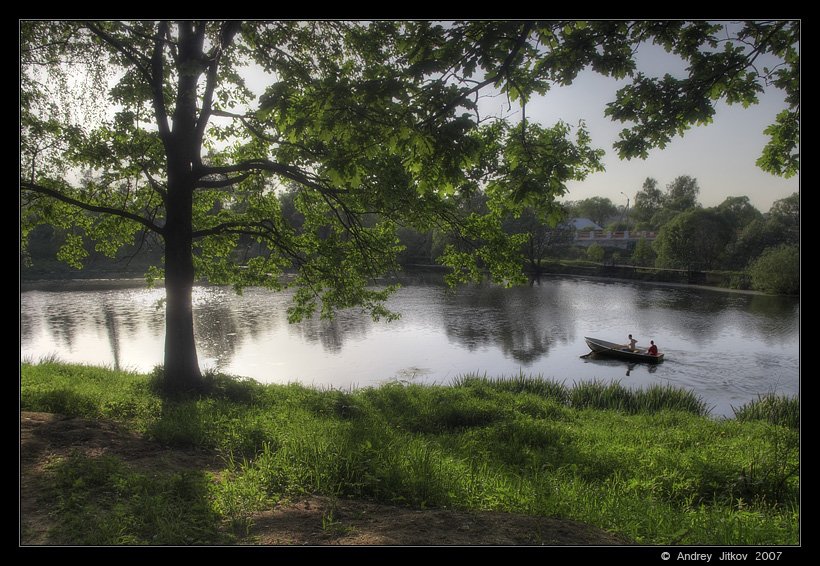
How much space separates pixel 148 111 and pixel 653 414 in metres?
14.2

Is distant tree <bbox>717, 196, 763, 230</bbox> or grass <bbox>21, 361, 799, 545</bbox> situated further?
distant tree <bbox>717, 196, 763, 230</bbox>

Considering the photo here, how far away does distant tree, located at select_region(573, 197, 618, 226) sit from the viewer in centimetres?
11965

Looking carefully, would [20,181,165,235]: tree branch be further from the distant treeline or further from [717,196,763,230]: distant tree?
[717,196,763,230]: distant tree

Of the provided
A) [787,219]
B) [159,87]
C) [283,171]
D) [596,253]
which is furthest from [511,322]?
[787,219]

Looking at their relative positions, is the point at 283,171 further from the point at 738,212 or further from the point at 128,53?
the point at 738,212

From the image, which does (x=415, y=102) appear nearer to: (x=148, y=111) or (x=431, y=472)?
(x=431, y=472)

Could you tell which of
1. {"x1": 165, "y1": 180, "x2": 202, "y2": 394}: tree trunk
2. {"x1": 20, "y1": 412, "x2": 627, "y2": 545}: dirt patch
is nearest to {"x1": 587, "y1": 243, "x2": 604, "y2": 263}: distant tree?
{"x1": 165, "y1": 180, "x2": 202, "y2": 394}: tree trunk

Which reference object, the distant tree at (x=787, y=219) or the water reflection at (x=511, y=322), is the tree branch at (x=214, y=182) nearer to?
the water reflection at (x=511, y=322)

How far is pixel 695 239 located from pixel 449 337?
40.5 meters

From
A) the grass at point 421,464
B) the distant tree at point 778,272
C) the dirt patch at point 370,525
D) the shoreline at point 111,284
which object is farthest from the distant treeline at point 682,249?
the dirt patch at point 370,525

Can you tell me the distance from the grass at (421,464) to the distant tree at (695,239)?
45.8m

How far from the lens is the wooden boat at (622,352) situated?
20125mm

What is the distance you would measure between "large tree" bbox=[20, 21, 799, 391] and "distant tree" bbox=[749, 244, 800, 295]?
38591mm

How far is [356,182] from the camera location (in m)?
5.60
